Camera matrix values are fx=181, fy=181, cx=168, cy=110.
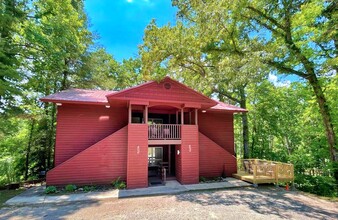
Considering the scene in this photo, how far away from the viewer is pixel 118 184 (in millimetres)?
9266

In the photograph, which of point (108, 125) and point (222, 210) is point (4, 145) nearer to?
point (108, 125)

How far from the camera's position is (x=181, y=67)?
15.5m

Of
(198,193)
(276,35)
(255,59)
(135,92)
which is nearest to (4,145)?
(135,92)

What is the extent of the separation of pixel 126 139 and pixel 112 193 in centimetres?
272

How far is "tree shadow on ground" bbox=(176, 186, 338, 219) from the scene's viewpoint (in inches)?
245

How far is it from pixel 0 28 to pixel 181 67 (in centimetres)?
1161

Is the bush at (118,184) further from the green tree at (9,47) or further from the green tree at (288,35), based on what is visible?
the green tree at (288,35)

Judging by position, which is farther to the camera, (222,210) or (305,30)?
(305,30)

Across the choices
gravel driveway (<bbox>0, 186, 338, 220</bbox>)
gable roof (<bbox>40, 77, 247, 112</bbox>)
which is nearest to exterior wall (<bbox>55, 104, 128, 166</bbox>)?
gable roof (<bbox>40, 77, 247, 112</bbox>)

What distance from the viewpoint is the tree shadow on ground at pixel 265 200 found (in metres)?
6.23

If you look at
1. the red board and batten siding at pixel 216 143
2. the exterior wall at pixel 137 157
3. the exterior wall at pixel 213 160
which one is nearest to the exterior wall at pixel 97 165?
the exterior wall at pixel 137 157

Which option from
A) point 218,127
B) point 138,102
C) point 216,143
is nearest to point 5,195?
point 138,102

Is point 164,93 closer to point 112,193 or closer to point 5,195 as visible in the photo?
point 112,193

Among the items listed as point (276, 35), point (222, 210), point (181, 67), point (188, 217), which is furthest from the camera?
point (181, 67)
